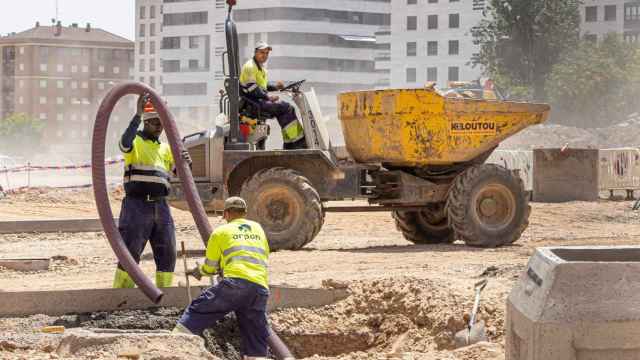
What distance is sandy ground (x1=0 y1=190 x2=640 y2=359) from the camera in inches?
401

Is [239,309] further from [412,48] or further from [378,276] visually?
[412,48]

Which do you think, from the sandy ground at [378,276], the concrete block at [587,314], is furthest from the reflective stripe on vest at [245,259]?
the concrete block at [587,314]

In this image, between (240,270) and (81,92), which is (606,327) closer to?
(240,270)

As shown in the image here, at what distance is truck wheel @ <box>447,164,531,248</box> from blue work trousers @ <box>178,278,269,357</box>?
779 cm

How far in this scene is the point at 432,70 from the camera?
331ft

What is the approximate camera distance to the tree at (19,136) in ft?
428

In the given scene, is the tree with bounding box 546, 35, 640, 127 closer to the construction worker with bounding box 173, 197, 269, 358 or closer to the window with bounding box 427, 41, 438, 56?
the window with bounding box 427, 41, 438, 56

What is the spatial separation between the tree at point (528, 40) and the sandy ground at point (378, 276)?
5841cm

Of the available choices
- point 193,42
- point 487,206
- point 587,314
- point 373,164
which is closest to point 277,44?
point 193,42

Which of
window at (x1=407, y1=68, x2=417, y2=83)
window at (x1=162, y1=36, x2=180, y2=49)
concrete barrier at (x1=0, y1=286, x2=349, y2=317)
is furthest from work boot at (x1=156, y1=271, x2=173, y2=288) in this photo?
window at (x1=162, y1=36, x2=180, y2=49)

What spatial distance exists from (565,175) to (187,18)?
88.8 meters

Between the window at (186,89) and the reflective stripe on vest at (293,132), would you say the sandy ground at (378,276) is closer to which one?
the reflective stripe on vest at (293,132)

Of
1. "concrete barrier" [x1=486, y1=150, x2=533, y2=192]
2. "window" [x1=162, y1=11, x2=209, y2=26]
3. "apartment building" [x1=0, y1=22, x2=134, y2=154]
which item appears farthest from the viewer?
"apartment building" [x1=0, y1=22, x2=134, y2=154]

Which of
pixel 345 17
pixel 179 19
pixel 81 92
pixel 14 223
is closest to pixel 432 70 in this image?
pixel 345 17
